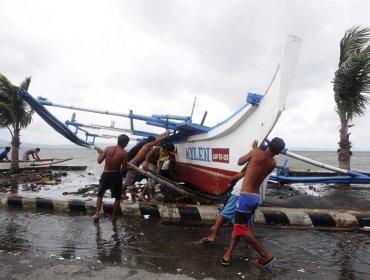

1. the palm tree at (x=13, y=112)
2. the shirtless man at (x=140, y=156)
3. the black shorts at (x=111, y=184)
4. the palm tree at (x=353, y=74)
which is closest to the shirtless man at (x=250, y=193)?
the black shorts at (x=111, y=184)

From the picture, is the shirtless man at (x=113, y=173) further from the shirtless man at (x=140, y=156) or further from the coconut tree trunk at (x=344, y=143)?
the coconut tree trunk at (x=344, y=143)

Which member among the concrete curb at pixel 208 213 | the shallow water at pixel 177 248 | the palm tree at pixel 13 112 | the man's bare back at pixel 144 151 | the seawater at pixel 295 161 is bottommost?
the shallow water at pixel 177 248

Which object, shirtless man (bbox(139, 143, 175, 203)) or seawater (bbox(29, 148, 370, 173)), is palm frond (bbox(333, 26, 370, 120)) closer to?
seawater (bbox(29, 148, 370, 173))

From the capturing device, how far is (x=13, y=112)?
14438 mm

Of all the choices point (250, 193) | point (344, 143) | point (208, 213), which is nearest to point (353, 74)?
point (344, 143)

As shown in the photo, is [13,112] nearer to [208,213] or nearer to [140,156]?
[140,156]

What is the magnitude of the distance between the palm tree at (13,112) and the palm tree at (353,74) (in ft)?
41.3

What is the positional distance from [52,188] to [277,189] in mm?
7214

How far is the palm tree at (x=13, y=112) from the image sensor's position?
1426 cm

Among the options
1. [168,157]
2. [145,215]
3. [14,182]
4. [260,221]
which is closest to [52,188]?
[14,182]

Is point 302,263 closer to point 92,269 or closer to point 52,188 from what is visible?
point 92,269

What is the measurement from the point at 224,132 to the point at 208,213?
5.72ft

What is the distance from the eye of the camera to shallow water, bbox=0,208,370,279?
149 inches

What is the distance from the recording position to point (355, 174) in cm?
890
